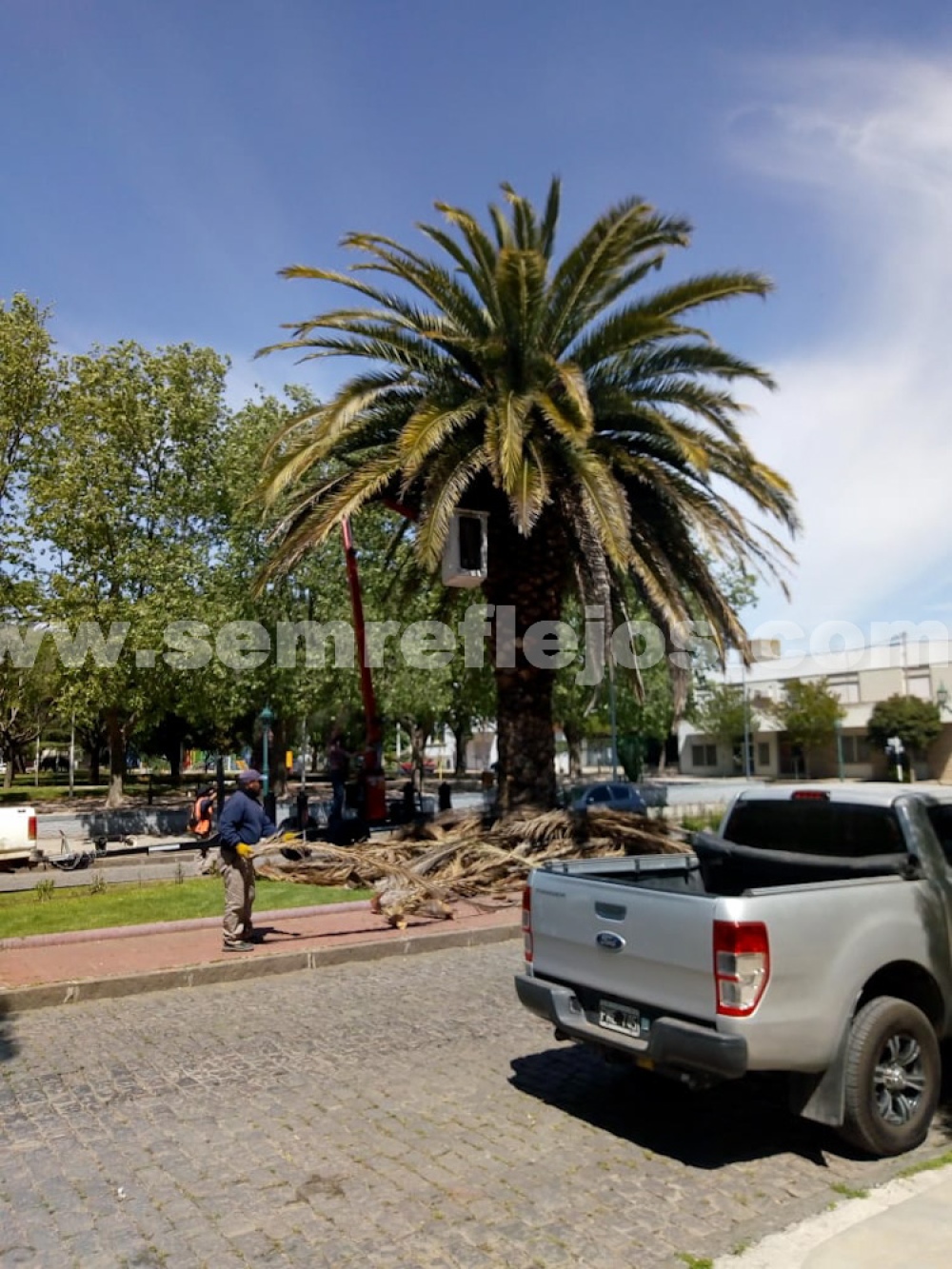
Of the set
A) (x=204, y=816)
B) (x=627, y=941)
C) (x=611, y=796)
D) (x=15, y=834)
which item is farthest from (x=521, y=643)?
(x=611, y=796)

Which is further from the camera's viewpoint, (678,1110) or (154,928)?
(154,928)

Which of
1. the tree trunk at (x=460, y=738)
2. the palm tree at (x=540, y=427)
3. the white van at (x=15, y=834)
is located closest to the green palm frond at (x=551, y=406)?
the palm tree at (x=540, y=427)

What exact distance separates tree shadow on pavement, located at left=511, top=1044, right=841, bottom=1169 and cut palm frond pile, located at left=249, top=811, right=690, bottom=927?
19.4ft

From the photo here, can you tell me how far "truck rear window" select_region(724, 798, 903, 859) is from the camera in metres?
5.74

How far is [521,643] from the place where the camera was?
15.1 m

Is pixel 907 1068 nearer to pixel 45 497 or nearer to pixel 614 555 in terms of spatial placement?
pixel 614 555

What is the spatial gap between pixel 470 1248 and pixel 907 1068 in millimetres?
2349

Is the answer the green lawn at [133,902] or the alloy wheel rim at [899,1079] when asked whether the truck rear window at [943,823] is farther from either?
the green lawn at [133,902]

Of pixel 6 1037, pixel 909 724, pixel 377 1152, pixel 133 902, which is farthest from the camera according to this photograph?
pixel 909 724

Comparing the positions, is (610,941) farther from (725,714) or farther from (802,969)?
(725,714)

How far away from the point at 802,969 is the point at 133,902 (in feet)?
32.8

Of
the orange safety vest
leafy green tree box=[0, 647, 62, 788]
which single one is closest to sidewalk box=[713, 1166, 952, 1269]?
the orange safety vest

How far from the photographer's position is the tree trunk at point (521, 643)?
15.2 m

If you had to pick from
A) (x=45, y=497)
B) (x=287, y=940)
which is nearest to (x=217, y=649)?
(x=45, y=497)
